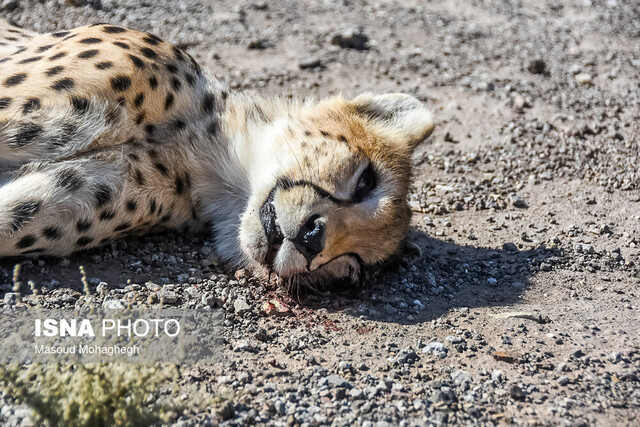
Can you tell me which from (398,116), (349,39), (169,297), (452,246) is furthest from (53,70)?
(349,39)

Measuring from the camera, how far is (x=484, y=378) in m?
2.71

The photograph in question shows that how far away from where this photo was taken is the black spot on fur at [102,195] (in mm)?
3217

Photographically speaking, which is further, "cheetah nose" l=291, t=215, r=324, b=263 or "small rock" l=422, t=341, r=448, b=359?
"cheetah nose" l=291, t=215, r=324, b=263

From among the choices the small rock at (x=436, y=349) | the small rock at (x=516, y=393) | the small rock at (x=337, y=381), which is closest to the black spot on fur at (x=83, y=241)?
the small rock at (x=337, y=381)

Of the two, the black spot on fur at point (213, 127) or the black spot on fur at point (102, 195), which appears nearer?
the black spot on fur at point (102, 195)

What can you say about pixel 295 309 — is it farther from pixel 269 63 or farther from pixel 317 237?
pixel 269 63

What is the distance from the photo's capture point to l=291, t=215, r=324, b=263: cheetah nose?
3007mm

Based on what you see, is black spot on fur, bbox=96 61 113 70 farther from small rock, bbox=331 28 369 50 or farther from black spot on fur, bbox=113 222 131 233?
small rock, bbox=331 28 369 50

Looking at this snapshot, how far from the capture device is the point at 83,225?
10.5 ft

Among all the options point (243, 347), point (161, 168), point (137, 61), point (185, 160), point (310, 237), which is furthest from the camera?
point (185, 160)

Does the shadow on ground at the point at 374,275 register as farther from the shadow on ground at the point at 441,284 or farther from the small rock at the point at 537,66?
the small rock at the point at 537,66

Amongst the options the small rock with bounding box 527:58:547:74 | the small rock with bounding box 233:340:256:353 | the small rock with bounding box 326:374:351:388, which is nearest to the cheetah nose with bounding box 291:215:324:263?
the small rock with bounding box 233:340:256:353

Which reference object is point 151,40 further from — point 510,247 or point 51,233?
point 510,247

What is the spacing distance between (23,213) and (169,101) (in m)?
0.89
